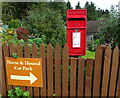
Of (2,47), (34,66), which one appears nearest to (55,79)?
(34,66)

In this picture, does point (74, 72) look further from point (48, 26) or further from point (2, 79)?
point (48, 26)

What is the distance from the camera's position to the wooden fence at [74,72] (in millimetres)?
2361

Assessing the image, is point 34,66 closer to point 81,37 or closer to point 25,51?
point 25,51

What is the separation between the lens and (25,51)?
2.57 metres

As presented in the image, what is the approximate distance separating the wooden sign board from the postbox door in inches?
44.8

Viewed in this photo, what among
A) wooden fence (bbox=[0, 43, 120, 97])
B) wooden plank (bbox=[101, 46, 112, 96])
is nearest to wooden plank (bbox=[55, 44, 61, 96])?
wooden fence (bbox=[0, 43, 120, 97])

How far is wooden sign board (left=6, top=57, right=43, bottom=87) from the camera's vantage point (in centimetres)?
255

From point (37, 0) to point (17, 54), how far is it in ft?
34.0

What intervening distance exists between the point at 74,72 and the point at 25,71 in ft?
2.91

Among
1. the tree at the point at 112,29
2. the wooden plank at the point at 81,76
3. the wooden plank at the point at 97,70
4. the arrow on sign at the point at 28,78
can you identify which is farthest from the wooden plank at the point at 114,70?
the arrow on sign at the point at 28,78

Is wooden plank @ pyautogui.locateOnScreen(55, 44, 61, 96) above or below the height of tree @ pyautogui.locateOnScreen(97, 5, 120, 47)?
below

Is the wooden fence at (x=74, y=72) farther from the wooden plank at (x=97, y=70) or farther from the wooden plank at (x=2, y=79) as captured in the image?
the wooden plank at (x=2, y=79)

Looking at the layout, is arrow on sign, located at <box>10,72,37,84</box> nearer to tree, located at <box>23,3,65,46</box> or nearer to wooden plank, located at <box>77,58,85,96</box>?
wooden plank, located at <box>77,58,85,96</box>

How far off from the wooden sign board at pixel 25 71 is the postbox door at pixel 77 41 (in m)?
1.14
